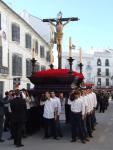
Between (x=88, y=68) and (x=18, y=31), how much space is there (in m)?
64.2

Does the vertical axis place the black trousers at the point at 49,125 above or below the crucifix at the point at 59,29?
below

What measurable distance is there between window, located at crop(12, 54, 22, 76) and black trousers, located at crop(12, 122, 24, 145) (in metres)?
22.1

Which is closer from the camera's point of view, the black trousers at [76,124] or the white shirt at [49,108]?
the black trousers at [76,124]

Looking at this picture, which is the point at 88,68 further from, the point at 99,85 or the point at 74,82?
the point at 74,82

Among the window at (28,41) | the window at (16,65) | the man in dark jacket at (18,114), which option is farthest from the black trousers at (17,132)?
the window at (28,41)

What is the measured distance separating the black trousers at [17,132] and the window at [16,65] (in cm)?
2210

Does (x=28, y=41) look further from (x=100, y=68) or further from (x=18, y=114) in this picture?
(x=100, y=68)

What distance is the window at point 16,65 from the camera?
3596cm

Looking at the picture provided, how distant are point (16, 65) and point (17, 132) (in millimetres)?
23345

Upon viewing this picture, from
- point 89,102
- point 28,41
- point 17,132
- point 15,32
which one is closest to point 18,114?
point 17,132

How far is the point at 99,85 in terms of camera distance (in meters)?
105

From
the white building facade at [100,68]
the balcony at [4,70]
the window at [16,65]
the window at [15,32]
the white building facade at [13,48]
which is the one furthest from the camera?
the white building facade at [100,68]

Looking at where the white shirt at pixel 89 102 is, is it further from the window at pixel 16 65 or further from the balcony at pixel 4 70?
the window at pixel 16 65

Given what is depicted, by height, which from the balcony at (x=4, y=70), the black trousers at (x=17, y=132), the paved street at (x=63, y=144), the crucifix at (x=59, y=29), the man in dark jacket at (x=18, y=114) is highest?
the crucifix at (x=59, y=29)
